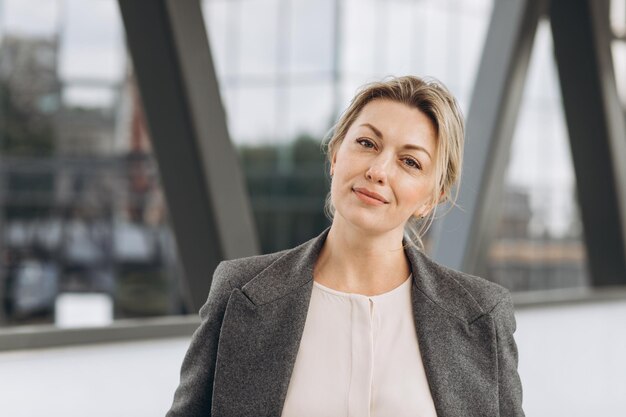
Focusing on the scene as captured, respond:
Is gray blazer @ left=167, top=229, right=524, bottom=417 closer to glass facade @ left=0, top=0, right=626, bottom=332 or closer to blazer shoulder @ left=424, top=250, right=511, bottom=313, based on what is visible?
blazer shoulder @ left=424, top=250, right=511, bottom=313

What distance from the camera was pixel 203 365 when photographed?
1.54m

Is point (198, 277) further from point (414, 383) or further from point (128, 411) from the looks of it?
point (414, 383)

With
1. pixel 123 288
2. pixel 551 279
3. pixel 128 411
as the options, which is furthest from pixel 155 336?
pixel 551 279

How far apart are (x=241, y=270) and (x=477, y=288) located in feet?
1.52

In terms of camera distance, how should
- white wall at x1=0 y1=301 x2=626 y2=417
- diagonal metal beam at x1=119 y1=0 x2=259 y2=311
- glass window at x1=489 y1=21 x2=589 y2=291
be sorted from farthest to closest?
glass window at x1=489 y1=21 x2=589 y2=291 → diagonal metal beam at x1=119 y1=0 x2=259 y2=311 → white wall at x1=0 y1=301 x2=626 y2=417

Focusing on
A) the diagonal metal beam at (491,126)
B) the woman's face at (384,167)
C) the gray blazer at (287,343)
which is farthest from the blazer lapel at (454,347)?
the diagonal metal beam at (491,126)

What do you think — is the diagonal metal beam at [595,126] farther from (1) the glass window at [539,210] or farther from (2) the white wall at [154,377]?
(1) the glass window at [539,210]

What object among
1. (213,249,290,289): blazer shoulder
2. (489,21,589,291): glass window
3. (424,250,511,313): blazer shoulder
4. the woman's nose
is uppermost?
the woman's nose

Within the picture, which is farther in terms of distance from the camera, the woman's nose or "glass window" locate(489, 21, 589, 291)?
"glass window" locate(489, 21, 589, 291)

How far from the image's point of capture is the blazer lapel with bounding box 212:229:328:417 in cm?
150

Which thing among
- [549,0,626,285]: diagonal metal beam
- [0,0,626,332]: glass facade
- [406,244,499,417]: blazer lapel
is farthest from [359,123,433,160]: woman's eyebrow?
[0,0,626,332]: glass facade

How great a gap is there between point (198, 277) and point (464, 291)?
2096 millimetres

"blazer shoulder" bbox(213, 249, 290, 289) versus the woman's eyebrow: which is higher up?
the woman's eyebrow

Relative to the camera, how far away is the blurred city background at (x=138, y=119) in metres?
18.4
